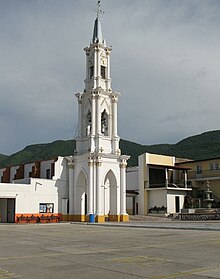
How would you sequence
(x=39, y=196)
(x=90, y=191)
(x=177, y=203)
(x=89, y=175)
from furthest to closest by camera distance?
(x=177, y=203) < (x=39, y=196) < (x=89, y=175) < (x=90, y=191)

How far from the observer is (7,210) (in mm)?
46688

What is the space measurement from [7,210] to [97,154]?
488 inches

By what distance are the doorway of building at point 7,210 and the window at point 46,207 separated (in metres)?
3.12

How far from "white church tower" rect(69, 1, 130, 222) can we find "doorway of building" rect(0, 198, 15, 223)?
22.0 ft

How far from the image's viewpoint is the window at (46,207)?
46375 millimetres

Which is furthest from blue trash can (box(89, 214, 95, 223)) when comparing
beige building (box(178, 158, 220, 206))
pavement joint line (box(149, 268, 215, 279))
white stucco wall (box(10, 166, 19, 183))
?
pavement joint line (box(149, 268, 215, 279))

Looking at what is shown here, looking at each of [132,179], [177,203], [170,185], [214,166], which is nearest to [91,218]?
[177,203]

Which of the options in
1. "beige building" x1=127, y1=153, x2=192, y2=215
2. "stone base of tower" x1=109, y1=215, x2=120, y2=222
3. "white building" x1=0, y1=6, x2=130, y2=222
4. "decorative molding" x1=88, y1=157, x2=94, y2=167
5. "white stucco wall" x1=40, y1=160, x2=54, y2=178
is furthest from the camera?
"beige building" x1=127, y1=153, x2=192, y2=215

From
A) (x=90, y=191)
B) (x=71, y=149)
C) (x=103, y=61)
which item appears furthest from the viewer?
(x=71, y=149)

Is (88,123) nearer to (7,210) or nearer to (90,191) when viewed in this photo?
(90,191)

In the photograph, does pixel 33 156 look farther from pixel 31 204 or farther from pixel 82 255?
pixel 82 255

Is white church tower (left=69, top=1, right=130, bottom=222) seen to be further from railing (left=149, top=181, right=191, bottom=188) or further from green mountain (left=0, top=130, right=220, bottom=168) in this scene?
green mountain (left=0, top=130, right=220, bottom=168)

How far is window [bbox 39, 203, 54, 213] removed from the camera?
4638cm

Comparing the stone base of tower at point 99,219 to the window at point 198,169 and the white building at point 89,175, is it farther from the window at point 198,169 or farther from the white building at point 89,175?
the window at point 198,169
